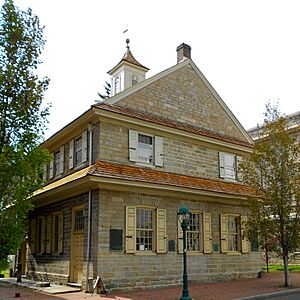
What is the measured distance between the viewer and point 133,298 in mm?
12609

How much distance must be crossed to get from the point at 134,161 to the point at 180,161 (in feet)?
8.64

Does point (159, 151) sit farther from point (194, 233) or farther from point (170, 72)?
point (170, 72)

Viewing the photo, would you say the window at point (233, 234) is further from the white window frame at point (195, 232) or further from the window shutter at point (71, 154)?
the window shutter at point (71, 154)

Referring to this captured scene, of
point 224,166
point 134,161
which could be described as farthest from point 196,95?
point 134,161

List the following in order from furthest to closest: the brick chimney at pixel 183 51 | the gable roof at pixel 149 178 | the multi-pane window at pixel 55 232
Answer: the brick chimney at pixel 183 51 → the multi-pane window at pixel 55 232 → the gable roof at pixel 149 178

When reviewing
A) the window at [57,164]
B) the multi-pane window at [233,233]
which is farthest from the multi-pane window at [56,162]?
the multi-pane window at [233,233]

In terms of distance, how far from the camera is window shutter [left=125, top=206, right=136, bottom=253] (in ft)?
48.4

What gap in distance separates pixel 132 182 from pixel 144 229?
2037 mm

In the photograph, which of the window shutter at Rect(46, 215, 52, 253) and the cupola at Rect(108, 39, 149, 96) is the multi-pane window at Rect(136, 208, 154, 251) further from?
the cupola at Rect(108, 39, 149, 96)

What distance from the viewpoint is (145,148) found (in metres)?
17.0

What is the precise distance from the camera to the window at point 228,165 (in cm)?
1981

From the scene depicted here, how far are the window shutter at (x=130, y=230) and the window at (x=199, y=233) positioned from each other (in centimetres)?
300

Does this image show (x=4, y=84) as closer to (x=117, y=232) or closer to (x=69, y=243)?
(x=117, y=232)

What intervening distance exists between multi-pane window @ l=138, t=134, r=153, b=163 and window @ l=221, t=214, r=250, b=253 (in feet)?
14.4
